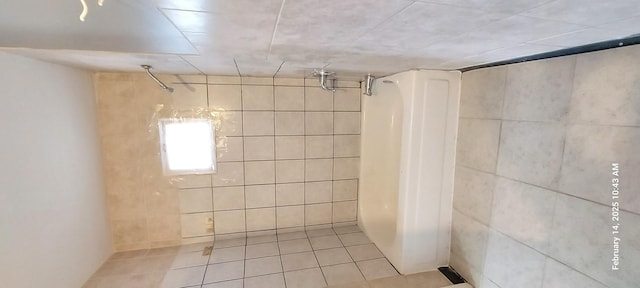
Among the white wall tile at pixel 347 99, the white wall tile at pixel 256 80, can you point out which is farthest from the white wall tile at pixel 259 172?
the white wall tile at pixel 347 99

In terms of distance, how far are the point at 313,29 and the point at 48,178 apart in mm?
1712

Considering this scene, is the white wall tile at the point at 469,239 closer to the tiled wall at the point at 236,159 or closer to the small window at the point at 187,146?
the tiled wall at the point at 236,159

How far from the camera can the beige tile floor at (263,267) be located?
1.74m

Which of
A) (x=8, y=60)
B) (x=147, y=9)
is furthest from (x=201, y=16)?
(x=8, y=60)

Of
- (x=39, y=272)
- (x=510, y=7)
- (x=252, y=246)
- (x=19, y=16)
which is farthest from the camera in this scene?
(x=252, y=246)

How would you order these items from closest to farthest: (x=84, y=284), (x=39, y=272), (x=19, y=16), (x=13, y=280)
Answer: (x=19, y=16) → (x=13, y=280) → (x=39, y=272) → (x=84, y=284)

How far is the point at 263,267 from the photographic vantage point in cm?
191

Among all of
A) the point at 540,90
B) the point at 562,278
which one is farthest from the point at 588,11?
the point at 562,278

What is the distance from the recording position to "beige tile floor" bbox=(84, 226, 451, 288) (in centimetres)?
174

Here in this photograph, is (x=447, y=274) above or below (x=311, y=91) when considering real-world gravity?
below

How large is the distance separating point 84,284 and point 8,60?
1445 millimetres

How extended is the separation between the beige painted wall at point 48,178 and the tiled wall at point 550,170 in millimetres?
2489

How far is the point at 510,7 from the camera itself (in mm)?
659

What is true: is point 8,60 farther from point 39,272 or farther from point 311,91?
point 311,91
